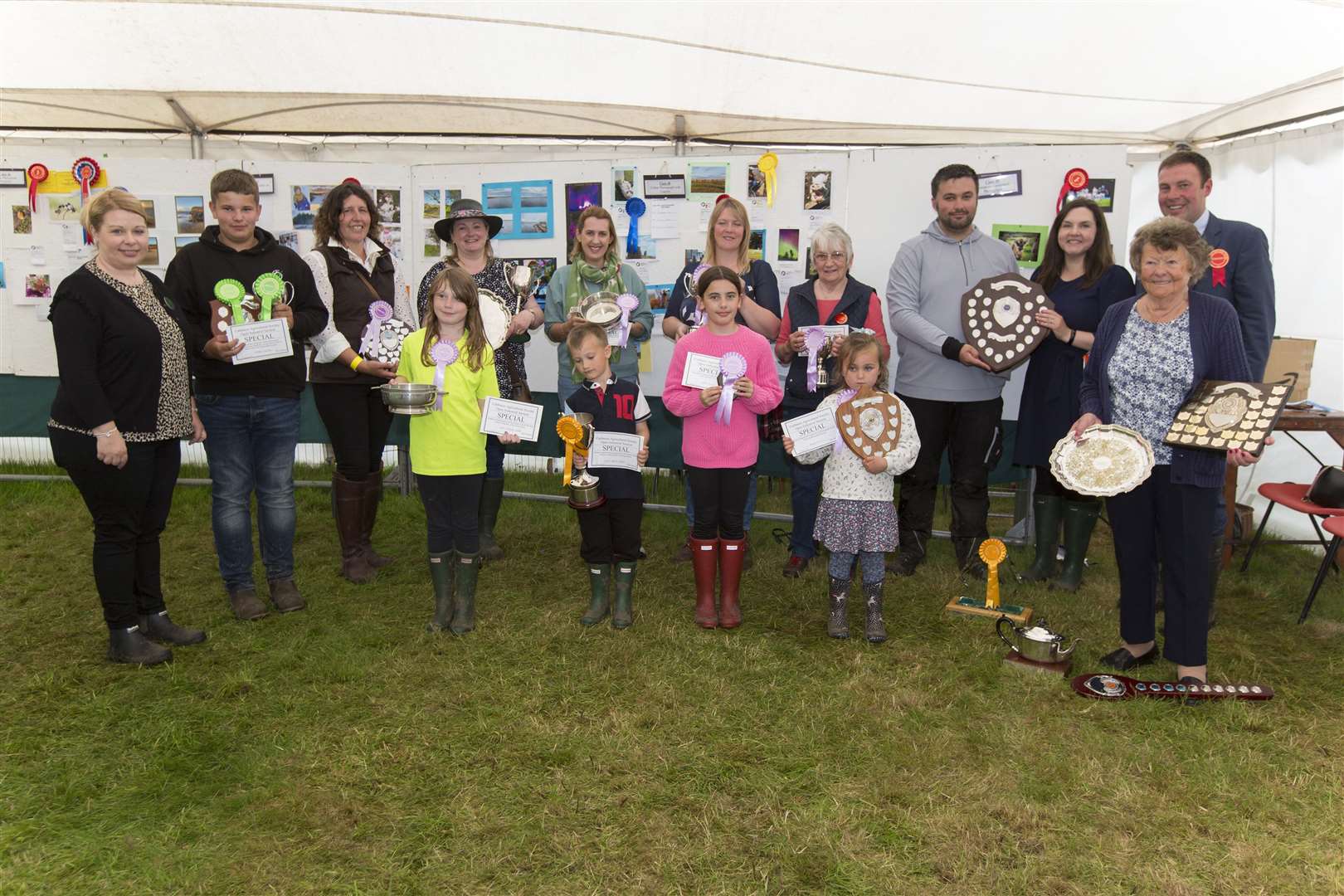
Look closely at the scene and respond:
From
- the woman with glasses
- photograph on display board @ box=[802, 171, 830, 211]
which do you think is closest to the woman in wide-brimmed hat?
the woman with glasses

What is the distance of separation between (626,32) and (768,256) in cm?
162

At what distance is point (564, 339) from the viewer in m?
4.64

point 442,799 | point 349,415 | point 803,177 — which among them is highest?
point 803,177

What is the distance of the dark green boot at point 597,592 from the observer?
410 centimetres

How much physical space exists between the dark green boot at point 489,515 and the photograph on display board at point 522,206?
175cm

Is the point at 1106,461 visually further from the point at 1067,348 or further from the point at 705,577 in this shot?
the point at 705,577

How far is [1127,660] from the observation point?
3654mm

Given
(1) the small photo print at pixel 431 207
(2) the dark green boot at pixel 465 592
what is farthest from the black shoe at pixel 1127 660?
(1) the small photo print at pixel 431 207

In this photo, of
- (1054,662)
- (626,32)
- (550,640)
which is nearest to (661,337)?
(626,32)

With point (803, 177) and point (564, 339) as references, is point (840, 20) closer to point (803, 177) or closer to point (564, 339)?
point (803, 177)

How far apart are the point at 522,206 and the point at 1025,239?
123 inches

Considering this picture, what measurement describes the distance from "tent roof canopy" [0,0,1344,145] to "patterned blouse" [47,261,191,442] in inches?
101

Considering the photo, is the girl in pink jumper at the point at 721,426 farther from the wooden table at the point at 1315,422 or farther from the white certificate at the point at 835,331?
the wooden table at the point at 1315,422

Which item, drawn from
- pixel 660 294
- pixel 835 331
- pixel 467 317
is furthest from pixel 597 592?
pixel 660 294
